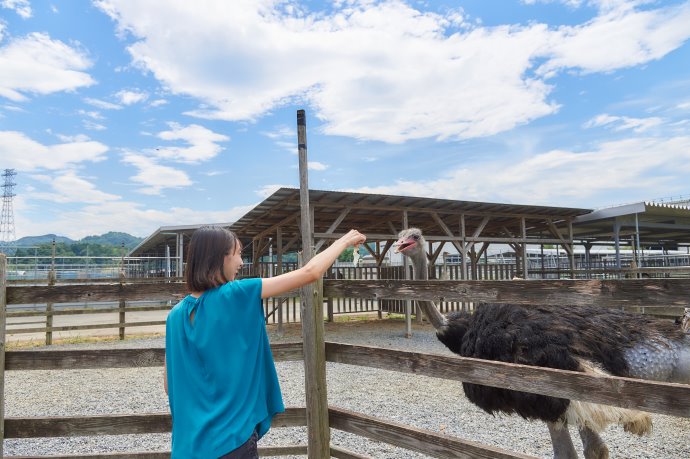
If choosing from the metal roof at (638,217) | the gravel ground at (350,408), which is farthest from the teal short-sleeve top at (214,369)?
the metal roof at (638,217)

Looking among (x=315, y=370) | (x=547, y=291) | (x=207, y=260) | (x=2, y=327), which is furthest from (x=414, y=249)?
(x=2, y=327)

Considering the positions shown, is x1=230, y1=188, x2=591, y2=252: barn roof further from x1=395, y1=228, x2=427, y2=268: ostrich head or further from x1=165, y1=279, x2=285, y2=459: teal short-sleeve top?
x1=165, y1=279, x2=285, y2=459: teal short-sleeve top

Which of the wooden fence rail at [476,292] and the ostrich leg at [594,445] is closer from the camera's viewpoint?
the wooden fence rail at [476,292]

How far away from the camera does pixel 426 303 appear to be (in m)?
3.69

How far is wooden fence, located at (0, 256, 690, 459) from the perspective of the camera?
186cm

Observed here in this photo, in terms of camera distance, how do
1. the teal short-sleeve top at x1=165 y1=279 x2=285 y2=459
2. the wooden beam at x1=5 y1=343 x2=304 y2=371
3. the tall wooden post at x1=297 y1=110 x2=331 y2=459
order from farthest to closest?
1. the wooden beam at x1=5 y1=343 x2=304 y2=371
2. the tall wooden post at x1=297 y1=110 x2=331 y2=459
3. the teal short-sleeve top at x1=165 y1=279 x2=285 y2=459

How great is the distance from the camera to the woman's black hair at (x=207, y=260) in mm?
1769

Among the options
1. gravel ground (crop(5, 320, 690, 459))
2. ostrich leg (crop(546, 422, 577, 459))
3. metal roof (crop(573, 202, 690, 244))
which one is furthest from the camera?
metal roof (crop(573, 202, 690, 244))

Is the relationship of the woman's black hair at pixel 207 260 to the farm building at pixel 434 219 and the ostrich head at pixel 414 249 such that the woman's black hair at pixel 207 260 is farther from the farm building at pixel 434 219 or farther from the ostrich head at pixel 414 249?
the farm building at pixel 434 219

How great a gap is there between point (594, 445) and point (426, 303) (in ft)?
4.55

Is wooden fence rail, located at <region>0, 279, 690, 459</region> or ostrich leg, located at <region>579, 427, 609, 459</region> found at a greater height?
wooden fence rail, located at <region>0, 279, 690, 459</region>

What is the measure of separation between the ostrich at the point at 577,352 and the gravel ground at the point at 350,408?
1556 millimetres

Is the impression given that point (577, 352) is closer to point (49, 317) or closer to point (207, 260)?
point (207, 260)

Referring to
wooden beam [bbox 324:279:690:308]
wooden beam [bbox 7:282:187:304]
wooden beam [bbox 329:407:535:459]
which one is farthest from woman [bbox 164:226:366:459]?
wooden beam [bbox 7:282:187:304]
